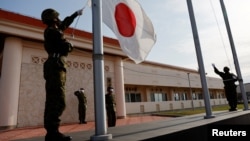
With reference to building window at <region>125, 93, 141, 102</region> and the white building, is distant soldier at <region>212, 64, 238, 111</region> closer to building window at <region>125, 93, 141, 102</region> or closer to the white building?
the white building

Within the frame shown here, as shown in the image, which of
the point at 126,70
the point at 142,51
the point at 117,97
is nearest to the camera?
the point at 142,51

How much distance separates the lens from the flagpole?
2.21 metres

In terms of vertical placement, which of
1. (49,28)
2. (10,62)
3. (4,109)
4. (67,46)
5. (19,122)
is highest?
(10,62)

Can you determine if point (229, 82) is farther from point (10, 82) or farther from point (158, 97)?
point (158, 97)

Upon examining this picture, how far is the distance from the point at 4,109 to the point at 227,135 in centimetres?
873

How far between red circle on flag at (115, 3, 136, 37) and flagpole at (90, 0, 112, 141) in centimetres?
101

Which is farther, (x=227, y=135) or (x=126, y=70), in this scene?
(x=126, y=70)

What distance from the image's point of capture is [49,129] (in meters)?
2.32

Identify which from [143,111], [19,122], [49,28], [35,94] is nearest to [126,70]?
[143,111]

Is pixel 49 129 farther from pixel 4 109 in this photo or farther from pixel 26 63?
pixel 26 63

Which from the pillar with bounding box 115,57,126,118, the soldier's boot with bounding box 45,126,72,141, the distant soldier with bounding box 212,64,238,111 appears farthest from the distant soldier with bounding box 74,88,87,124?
the soldier's boot with bounding box 45,126,72,141

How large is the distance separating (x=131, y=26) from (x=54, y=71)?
1802mm

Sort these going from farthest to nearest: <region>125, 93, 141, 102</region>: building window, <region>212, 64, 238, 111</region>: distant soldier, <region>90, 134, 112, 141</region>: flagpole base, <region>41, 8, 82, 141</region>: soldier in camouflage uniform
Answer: <region>125, 93, 141, 102</region>: building window
<region>212, 64, 238, 111</region>: distant soldier
<region>41, 8, 82, 141</region>: soldier in camouflage uniform
<region>90, 134, 112, 141</region>: flagpole base

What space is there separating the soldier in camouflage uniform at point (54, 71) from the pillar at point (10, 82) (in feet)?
24.6
